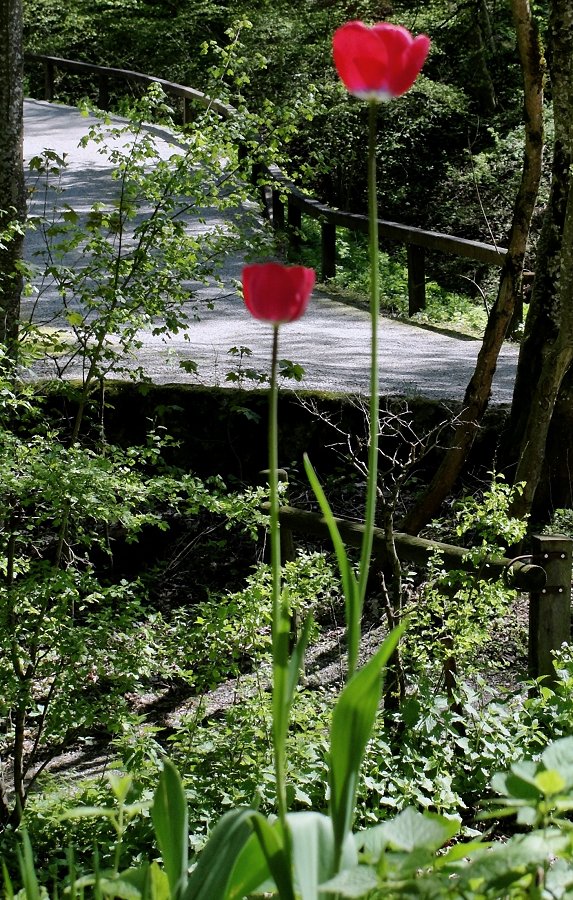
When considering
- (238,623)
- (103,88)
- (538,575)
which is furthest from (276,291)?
(103,88)

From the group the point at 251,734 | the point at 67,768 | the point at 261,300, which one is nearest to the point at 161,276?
the point at 251,734

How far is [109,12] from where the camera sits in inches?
783

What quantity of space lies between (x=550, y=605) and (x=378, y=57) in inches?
117

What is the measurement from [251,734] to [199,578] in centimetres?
305

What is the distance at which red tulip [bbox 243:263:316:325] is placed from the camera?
1.25 meters

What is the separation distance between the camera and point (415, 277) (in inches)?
412

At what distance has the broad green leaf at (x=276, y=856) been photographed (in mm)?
1212

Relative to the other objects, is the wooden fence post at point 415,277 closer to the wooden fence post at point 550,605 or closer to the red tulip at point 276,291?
the wooden fence post at point 550,605

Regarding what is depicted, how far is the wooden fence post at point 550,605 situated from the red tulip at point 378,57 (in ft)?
9.14

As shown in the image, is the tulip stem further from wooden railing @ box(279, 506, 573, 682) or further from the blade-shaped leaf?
wooden railing @ box(279, 506, 573, 682)

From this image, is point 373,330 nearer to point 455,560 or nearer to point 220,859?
point 220,859

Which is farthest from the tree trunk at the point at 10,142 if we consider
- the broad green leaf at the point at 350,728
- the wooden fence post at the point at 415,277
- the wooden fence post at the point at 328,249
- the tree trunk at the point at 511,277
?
the wooden fence post at the point at 328,249

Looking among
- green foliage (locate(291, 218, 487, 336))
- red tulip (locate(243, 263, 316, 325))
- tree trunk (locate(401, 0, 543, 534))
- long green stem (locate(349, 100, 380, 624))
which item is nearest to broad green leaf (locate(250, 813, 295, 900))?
long green stem (locate(349, 100, 380, 624))

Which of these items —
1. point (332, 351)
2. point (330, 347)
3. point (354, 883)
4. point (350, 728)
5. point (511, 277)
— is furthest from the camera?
point (330, 347)
